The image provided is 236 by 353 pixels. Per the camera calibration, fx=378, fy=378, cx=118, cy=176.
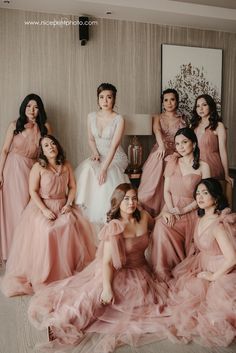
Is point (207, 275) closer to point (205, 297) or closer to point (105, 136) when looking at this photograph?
point (205, 297)

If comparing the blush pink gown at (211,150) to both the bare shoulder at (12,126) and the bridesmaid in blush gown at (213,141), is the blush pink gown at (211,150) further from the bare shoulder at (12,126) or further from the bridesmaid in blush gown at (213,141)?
the bare shoulder at (12,126)

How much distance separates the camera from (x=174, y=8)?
3.82 m

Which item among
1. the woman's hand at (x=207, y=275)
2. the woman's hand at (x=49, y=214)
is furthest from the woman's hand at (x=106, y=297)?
the woman's hand at (x=49, y=214)

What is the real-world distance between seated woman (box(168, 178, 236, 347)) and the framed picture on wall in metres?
2.00

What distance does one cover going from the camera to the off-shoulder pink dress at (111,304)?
2.14 metres

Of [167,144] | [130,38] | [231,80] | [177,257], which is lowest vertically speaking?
[177,257]

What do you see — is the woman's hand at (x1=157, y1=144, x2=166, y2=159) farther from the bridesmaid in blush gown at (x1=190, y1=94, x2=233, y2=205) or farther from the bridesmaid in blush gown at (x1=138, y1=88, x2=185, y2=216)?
the bridesmaid in blush gown at (x1=190, y1=94, x2=233, y2=205)

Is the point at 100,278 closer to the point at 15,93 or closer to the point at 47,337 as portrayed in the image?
the point at 47,337

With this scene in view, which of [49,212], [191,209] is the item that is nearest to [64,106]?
[49,212]

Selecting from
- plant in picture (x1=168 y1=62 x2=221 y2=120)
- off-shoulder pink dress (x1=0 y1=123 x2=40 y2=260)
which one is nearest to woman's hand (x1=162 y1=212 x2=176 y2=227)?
off-shoulder pink dress (x1=0 y1=123 x2=40 y2=260)

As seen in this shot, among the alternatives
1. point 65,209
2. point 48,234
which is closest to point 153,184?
point 65,209

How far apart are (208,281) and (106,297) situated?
2.19 ft

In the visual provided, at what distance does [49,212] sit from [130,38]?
7.17ft

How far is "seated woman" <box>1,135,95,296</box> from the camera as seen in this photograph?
2.86m
